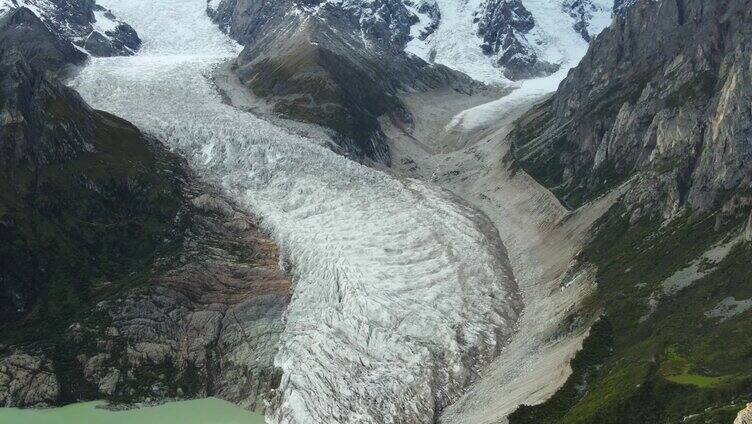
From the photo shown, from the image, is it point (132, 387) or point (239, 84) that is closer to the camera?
point (132, 387)

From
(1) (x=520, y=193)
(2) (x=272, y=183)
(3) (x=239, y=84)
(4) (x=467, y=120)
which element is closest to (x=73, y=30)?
(3) (x=239, y=84)

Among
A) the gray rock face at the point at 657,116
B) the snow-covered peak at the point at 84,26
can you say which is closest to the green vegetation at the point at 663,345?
the gray rock face at the point at 657,116

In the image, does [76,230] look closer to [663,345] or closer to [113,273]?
[113,273]

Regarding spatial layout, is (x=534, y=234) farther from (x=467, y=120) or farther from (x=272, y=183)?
(x=467, y=120)

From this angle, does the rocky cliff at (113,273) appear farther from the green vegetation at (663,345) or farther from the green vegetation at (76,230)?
the green vegetation at (663,345)

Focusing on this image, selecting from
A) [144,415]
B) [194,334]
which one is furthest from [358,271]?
[144,415]

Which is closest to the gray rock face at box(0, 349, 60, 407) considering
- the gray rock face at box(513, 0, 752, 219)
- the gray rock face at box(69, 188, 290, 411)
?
the gray rock face at box(69, 188, 290, 411)
